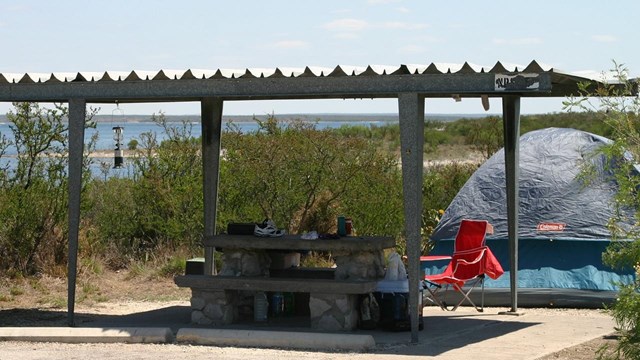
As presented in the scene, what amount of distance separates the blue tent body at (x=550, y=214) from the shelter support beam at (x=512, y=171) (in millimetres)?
588

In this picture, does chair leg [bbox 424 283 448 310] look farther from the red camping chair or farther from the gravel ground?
the gravel ground

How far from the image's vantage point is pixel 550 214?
1450cm

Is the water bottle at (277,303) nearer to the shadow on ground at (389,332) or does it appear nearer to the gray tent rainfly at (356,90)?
the shadow on ground at (389,332)

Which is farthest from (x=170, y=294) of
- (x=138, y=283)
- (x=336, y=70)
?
(x=336, y=70)

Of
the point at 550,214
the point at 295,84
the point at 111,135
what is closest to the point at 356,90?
the point at 295,84

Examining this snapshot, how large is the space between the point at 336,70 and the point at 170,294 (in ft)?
16.3

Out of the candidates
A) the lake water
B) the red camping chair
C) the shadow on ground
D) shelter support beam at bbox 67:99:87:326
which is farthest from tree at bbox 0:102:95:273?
the red camping chair

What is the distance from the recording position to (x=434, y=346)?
36.7ft

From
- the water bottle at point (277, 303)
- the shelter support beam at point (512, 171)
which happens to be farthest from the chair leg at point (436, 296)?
the water bottle at point (277, 303)

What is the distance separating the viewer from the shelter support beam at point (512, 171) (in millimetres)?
13547

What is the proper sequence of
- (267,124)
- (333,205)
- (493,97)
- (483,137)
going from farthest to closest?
(483,137)
(267,124)
(333,205)
(493,97)

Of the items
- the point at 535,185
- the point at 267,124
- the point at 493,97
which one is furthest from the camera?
the point at 267,124

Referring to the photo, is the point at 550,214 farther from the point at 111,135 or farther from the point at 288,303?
the point at 111,135

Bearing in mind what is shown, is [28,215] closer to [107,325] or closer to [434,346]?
[107,325]
